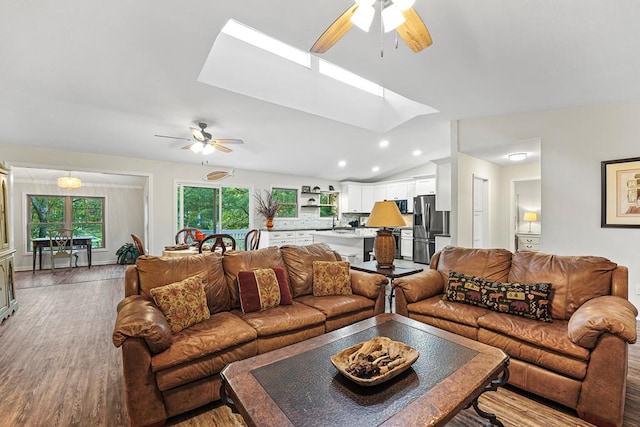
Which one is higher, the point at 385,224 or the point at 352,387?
the point at 385,224

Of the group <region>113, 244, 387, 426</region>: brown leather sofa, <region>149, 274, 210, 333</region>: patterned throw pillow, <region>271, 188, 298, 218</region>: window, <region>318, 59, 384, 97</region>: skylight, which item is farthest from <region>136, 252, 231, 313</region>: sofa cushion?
<region>271, 188, 298, 218</region>: window

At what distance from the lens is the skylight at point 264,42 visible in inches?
133

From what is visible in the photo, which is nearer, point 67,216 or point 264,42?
point 264,42

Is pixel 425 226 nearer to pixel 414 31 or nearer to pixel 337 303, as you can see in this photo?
pixel 337 303

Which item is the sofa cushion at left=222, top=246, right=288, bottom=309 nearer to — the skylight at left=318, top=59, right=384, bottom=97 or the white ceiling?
the white ceiling

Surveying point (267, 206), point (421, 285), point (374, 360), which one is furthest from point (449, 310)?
point (267, 206)

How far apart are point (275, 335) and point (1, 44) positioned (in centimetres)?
334

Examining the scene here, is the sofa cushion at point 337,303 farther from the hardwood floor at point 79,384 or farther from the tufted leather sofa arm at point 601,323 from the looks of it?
the tufted leather sofa arm at point 601,323

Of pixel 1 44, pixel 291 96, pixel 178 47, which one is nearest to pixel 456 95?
pixel 291 96

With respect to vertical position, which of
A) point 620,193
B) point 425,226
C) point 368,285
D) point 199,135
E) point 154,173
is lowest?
point 368,285

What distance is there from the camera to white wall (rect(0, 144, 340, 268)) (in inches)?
199

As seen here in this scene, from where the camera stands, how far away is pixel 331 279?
2951mm

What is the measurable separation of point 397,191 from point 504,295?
608 cm

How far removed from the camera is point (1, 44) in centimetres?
254
